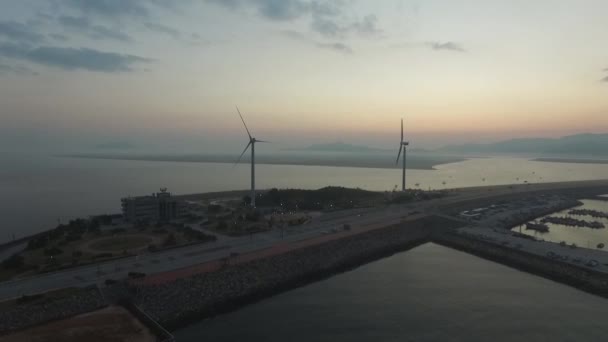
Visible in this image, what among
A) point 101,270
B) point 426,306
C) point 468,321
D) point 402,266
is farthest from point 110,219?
point 468,321

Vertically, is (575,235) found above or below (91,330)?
below

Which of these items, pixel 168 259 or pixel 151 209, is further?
pixel 151 209

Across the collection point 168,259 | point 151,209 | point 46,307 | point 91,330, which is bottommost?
point 91,330

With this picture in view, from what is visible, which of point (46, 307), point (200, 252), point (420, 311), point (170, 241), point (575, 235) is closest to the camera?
point (46, 307)

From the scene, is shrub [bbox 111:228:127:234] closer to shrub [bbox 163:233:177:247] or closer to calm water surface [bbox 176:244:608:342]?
shrub [bbox 163:233:177:247]

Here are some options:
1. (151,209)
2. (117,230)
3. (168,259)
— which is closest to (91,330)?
(168,259)

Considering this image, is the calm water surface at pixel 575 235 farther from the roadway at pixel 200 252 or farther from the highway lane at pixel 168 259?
the highway lane at pixel 168 259

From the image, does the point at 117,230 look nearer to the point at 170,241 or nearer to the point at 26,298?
the point at 170,241
